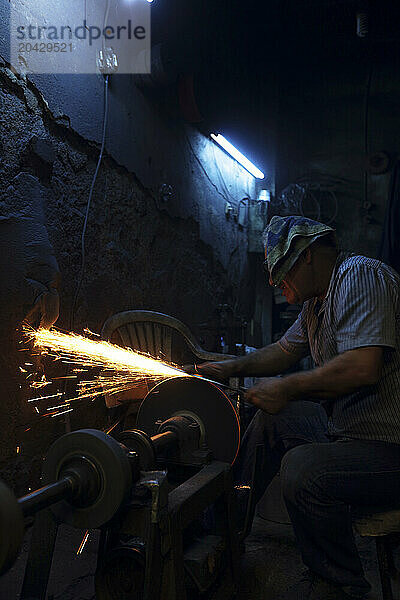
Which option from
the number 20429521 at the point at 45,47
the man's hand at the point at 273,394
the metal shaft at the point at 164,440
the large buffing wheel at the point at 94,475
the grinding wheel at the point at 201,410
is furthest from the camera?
the number 20429521 at the point at 45,47

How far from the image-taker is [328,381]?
2.20 metres

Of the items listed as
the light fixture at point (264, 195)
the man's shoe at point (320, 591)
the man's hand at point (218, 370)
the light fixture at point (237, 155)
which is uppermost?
the light fixture at point (237, 155)

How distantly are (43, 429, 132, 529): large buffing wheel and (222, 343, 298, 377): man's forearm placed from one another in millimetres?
1460

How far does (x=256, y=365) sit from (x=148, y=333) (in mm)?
1018

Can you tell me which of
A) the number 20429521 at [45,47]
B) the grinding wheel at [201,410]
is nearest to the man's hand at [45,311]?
the grinding wheel at [201,410]

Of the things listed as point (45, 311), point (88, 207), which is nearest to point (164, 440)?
point (45, 311)

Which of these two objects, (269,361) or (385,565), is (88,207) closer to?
(269,361)

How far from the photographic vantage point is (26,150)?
9.95ft

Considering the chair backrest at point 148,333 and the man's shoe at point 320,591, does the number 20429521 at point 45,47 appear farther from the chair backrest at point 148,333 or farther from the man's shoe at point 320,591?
the man's shoe at point 320,591

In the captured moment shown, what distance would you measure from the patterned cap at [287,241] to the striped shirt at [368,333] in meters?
0.22

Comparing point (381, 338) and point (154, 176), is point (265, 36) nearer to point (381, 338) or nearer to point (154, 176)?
point (154, 176)

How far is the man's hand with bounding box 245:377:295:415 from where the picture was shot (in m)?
2.34

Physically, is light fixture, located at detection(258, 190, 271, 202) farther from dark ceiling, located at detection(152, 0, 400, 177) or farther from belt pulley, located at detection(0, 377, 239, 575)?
belt pulley, located at detection(0, 377, 239, 575)

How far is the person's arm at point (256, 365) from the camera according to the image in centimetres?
315
